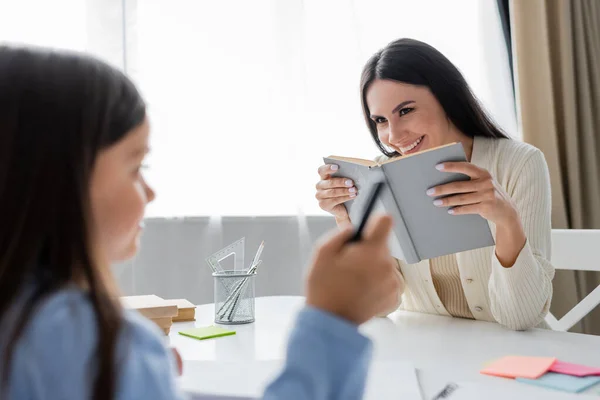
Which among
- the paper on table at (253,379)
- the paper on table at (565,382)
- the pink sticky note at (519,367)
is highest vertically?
the paper on table at (253,379)

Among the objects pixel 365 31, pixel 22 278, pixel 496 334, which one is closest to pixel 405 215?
pixel 496 334

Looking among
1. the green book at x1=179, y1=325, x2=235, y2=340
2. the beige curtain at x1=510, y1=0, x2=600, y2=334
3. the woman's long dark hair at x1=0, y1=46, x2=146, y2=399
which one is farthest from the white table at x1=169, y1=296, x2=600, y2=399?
the beige curtain at x1=510, y1=0, x2=600, y2=334

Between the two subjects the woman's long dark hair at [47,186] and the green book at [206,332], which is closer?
the woman's long dark hair at [47,186]

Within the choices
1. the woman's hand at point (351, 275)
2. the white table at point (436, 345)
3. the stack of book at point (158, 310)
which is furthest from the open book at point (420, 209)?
the woman's hand at point (351, 275)

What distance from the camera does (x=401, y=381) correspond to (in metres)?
0.86

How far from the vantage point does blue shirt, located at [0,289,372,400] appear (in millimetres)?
450

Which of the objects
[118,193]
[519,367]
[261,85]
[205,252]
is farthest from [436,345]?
[261,85]

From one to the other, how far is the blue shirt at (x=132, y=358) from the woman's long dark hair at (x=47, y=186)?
0.6 inches

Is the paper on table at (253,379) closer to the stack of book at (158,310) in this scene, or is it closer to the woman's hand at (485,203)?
the stack of book at (158,310)

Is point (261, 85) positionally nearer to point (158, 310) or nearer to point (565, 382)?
point (158, 310)

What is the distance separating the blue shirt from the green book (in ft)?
2.25

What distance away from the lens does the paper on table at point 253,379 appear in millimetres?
815

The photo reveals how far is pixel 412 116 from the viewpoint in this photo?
5.58 ft

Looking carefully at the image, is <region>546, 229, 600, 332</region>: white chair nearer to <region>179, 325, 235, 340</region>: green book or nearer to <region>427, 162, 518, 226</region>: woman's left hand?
<region>427, 162, 518, 226</region>: woman's left hand
